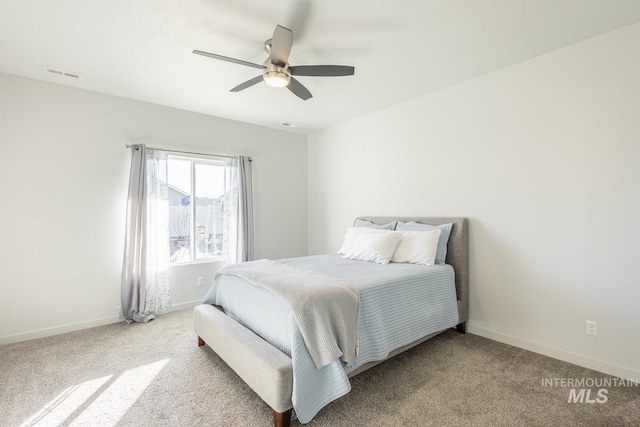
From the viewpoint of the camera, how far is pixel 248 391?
2.02m

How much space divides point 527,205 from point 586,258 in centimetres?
60

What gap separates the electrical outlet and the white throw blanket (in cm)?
197

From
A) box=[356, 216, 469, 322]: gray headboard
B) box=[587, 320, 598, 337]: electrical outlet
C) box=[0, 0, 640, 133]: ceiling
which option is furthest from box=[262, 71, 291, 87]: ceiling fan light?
box=[587, 320, 598, 337]: electrical outlet

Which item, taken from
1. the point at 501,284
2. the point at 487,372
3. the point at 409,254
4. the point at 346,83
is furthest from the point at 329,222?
the point at 487,372

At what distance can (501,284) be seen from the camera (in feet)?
9.30

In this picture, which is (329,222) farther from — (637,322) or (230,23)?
(637,322)

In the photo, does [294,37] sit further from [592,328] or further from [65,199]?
[592,328]

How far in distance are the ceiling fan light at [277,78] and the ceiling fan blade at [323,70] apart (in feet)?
0.27

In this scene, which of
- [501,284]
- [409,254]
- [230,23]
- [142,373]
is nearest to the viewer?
[230,23]

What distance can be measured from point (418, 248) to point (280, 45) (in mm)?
2232

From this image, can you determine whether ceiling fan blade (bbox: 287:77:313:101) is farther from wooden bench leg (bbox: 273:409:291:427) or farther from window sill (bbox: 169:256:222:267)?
window sill (bbox: 169:256:222:267)

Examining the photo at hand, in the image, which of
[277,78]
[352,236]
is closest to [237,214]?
[352,236]

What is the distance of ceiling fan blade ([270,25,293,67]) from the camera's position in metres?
1.85

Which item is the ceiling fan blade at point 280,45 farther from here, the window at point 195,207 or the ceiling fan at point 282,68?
the window at point 195,207
